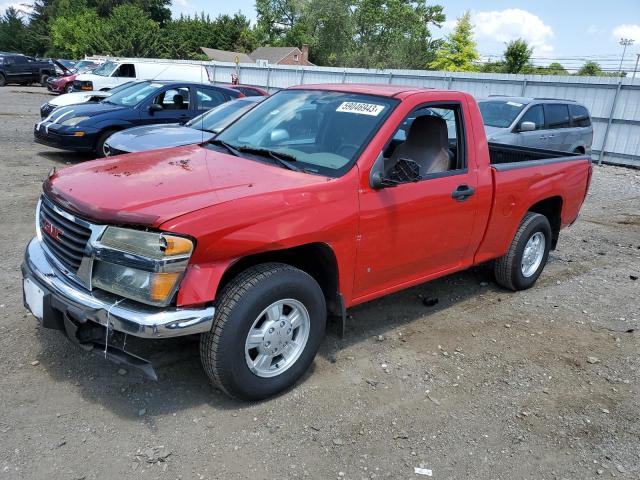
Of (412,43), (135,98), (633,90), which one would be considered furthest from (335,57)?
(135,98)

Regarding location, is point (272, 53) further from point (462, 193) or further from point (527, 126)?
point (462, 193)

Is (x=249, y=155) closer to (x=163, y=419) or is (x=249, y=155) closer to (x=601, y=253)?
(x=163, y=419)

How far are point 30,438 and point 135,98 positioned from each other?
29.3 ft

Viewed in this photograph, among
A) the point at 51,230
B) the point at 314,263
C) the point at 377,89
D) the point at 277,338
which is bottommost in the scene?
the point at 277,338

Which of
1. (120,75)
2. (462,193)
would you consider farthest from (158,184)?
(120,75)

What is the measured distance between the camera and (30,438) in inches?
112

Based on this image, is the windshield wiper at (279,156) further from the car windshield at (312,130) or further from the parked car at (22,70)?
the parked car at (22,70)

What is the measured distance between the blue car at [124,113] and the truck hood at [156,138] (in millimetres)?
1548

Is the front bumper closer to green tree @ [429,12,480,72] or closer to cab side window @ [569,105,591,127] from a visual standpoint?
cab side window @ [569,105,591,127]

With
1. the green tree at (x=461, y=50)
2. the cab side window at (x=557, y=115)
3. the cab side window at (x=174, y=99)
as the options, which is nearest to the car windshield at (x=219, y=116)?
the cab side window at (x=174, y=99)

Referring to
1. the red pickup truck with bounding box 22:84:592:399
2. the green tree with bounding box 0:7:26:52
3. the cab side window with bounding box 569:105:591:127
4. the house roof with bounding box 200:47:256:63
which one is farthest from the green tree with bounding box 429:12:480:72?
the green tree with bounding box 0:7:26:52

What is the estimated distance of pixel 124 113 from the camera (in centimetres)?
1015

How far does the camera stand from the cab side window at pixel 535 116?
10.2 m

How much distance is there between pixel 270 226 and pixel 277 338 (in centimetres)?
72
